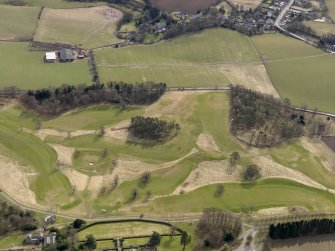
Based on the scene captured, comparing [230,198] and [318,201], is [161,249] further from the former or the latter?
[318,201]

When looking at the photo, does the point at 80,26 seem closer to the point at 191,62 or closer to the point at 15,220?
the point at 191,62

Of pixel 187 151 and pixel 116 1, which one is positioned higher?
pixel 116 1

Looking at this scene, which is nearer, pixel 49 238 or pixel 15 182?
pixel 49 238

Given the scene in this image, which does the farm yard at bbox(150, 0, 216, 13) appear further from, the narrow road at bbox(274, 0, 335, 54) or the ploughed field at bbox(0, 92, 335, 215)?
the ploughed field at bbox(0, 92, 335, 215)

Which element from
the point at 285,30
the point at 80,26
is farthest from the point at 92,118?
the point at 285,30

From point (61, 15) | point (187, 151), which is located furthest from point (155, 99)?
point (61, 15)

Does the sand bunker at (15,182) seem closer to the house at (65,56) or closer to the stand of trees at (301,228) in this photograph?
the house at (65,56)
